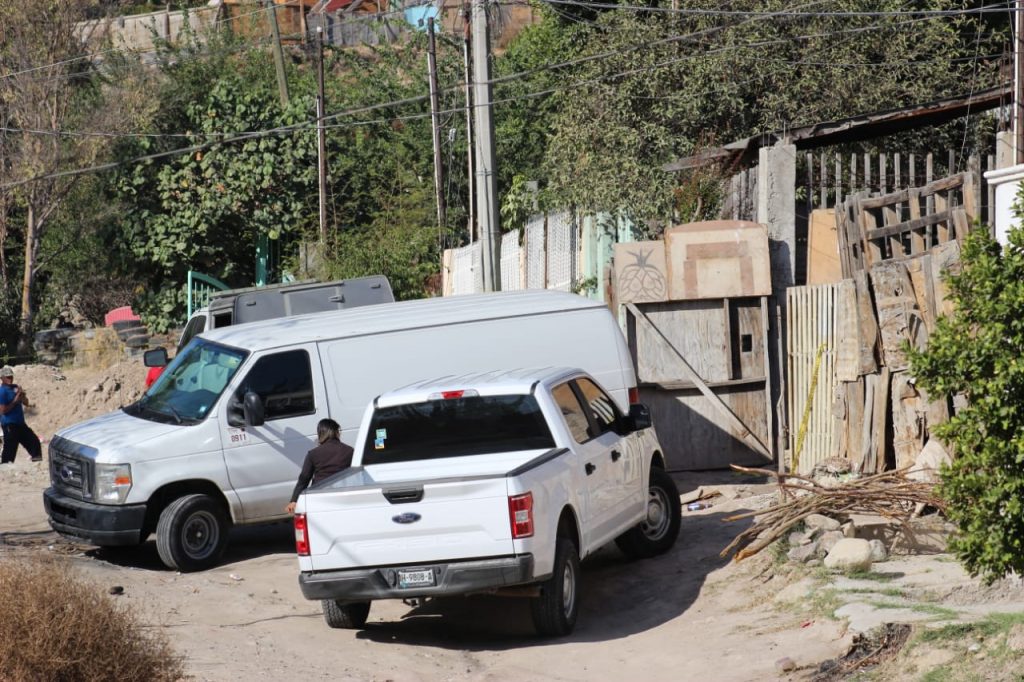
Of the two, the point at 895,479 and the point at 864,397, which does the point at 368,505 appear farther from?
the point at 864,397

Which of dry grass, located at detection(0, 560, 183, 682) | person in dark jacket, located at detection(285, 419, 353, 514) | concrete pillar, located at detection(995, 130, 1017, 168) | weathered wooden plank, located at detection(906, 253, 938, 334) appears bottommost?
dry grass, located at detection(0, 560, 183, 682)

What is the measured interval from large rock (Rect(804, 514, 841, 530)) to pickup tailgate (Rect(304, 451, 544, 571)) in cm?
302

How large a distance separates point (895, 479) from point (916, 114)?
266 inches

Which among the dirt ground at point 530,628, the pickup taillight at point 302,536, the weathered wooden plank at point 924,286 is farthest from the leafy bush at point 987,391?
the weathered wooden plank at point 924,286

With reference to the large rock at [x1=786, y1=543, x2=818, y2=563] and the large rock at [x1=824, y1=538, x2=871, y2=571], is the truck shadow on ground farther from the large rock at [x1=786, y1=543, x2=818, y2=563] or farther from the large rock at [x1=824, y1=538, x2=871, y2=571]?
the large rock at [x1=824, y1=538, x2=871, y2=571]

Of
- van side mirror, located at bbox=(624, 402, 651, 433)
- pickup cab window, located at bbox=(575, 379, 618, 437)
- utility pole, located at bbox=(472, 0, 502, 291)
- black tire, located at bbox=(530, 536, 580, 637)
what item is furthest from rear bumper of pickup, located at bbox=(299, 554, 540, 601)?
utility pole, located at bbox=(472, 0, 502, 291)

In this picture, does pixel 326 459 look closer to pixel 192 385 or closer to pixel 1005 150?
pixel 192 385

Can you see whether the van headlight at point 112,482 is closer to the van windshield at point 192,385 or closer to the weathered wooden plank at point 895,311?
the van windshield at point 192,385

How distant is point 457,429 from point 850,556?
312 centimetres

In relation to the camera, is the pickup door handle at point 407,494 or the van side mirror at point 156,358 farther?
the van side mirror at point 156,358

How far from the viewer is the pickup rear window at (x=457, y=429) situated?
9.55 metres

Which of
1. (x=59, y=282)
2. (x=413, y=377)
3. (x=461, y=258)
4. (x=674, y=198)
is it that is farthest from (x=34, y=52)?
(x=413, y=377)

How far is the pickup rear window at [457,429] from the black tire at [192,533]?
285 cm

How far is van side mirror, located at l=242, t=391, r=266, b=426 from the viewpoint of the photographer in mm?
11766
